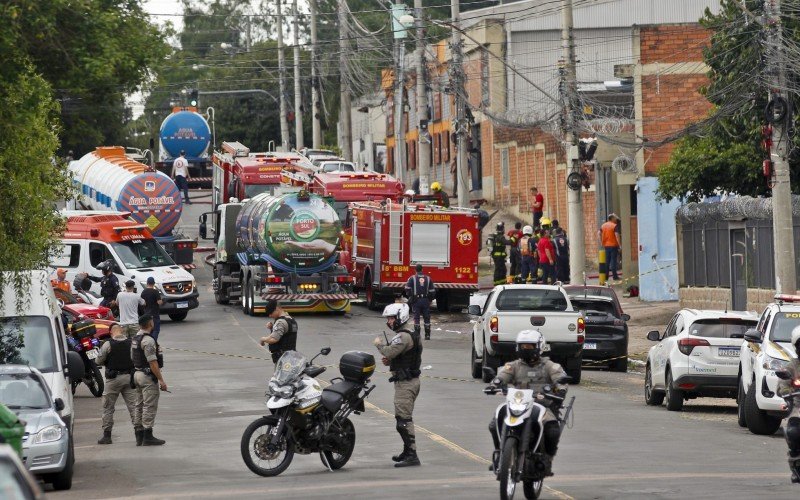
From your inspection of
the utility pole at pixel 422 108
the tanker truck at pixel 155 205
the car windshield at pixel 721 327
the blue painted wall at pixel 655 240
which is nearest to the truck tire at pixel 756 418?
the car windshield at pixel 721 327

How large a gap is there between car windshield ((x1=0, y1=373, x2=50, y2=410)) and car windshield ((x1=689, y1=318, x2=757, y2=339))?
32.6ft

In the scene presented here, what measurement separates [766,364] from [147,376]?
26.2ft

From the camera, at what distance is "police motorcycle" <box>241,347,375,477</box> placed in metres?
15.7

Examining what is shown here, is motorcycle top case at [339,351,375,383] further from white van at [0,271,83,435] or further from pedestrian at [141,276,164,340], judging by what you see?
pedestrian at [141,276,164,340]

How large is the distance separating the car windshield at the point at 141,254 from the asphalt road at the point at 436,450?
1008 cm

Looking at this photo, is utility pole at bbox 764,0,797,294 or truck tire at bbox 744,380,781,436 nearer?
truck tire at bbox 744,380,781,436

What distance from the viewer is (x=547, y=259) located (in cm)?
4053

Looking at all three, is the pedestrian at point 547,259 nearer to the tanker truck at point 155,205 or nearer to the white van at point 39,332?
the tanker truck at point 155,205

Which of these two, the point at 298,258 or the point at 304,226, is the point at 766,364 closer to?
the point at 298,258

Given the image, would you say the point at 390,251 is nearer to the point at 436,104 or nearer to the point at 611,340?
the point at 611,340

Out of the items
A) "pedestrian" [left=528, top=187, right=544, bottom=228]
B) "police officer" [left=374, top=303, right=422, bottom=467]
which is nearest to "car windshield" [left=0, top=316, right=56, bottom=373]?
"police officer" [left=374, top=303, right=422, bottom=467]

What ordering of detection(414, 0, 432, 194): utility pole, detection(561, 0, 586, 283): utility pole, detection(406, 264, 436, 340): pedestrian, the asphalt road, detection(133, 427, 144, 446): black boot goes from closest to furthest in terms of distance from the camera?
the asphalt road
detection(133, 427, 144, 446): black boot
detection(406, 264, 436, 340): pedestrian
detection(561, 0, 586, 283): utility pole
detection(414, 0, 432, 194): utility pole

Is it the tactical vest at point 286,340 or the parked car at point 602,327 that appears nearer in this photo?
the tactical vest at point 286,340

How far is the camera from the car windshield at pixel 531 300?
25.8m
